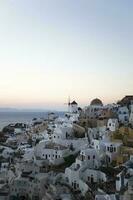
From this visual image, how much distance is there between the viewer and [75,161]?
30844 millimetres

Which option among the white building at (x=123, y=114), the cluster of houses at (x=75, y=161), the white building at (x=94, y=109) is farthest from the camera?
the white building at (x=94, y=109)

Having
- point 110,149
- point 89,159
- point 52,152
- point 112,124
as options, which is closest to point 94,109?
point 112,124

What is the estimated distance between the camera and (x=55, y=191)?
25.3 meters

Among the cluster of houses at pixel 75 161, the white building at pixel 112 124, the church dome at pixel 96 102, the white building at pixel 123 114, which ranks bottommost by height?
the cluster of houses at pixel 75 161

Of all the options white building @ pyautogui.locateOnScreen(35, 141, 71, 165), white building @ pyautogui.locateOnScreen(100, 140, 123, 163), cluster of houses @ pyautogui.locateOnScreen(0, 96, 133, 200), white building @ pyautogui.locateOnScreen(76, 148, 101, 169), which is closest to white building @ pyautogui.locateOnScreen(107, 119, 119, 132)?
cluster of houses @ pyautogui.locateOnScreen(0, 96, 133, 200)

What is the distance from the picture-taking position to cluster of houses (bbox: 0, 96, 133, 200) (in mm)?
25358

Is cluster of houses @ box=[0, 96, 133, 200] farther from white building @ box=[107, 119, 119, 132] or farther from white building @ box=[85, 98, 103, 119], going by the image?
white building @ box=[85, 98, 103, 119]

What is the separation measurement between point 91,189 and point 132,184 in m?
4.71

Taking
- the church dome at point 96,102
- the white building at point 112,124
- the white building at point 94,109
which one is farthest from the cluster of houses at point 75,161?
the church dome at point 96,102

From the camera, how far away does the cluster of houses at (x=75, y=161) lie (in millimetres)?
25358

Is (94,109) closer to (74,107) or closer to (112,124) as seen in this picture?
(74,107)

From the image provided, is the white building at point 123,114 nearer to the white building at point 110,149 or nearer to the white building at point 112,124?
the white building at point 112,124

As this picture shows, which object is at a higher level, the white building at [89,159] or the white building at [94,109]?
the white building at [94,109]

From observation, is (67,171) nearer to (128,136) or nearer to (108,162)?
(108,162)
